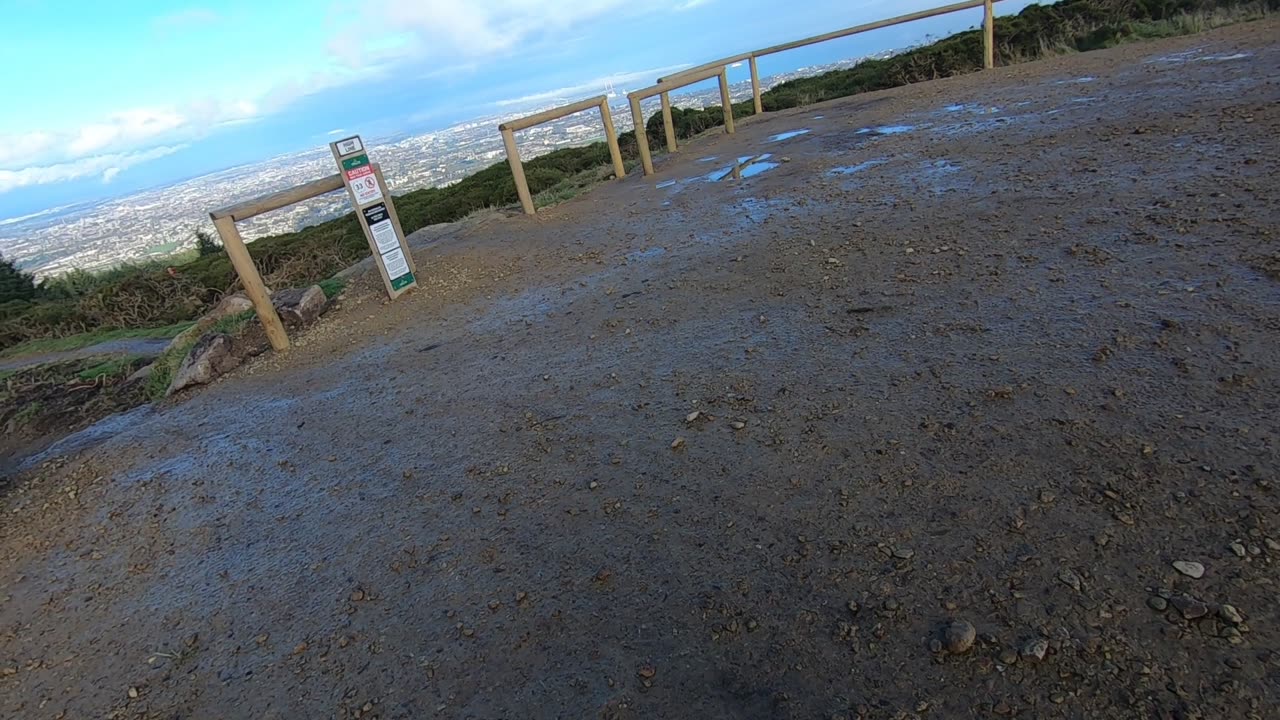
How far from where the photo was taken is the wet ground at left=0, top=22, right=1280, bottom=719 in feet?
6.68

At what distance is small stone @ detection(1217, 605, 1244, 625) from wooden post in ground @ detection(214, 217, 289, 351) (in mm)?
6927

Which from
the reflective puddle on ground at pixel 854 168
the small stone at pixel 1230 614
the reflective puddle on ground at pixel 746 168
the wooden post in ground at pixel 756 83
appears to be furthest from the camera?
the wooden post in ground at pixel 756 83

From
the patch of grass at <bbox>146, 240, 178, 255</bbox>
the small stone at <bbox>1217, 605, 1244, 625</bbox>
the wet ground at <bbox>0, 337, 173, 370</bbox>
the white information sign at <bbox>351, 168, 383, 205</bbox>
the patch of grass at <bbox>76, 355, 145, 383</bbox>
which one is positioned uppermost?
the white information sign at <bbox>351, 168, 383, 205</bbox>

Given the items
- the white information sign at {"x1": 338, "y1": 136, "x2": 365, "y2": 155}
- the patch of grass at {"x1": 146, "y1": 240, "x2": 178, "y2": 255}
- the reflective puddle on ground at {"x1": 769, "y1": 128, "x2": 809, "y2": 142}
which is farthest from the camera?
the patch of grass at {"x1": 146, "y1": 240, "x2": 178, "y2": 255}

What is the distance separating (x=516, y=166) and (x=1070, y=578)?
8861 mm

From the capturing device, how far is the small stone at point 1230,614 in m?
1.85

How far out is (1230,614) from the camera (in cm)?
186

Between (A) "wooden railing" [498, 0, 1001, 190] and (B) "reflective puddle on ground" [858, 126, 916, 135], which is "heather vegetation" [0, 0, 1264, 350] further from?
(B) "reflective puddle on ground" [858, 126, 916, 135]

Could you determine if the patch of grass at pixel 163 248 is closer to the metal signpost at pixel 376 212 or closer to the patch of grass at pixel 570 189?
the patch of grass at pixel 570 189

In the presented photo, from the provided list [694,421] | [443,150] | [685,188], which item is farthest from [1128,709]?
[443,150]

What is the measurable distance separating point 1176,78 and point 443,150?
25020mm

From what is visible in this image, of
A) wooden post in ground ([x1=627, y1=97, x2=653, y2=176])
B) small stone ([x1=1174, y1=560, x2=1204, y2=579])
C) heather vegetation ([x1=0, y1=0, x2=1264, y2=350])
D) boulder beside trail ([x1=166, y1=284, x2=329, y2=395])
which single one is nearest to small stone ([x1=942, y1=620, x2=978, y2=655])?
small stone ([x1=1174, y1=560, x2=1204, y2=579])

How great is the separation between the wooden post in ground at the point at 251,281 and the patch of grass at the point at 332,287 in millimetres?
1264

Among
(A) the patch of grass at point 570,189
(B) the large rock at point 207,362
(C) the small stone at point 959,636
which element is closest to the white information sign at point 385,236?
(B) the large rock at point 207,362
